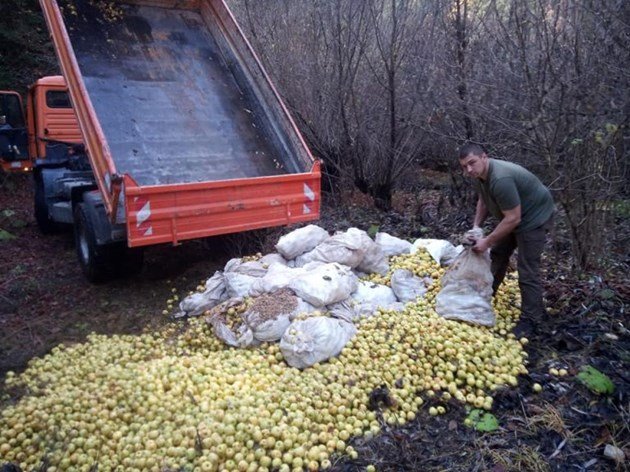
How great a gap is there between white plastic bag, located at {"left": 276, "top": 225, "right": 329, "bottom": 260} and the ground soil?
113 cm

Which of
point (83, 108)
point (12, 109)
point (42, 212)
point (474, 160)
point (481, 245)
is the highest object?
point (83, 108)

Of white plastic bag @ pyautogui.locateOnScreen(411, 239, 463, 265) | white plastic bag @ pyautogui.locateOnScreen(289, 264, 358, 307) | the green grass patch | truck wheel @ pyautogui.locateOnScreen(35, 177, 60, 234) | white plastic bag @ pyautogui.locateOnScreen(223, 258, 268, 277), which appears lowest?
truck wheel @ pyautogui.locateOnScreen(35, 177, 60, 234)

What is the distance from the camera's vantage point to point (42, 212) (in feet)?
28.2

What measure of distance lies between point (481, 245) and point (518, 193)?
21.0 inches

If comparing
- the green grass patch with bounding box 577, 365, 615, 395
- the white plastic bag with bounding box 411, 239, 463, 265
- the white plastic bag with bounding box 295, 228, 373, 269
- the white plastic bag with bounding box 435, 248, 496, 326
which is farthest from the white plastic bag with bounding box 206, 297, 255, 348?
the green grass patch with bounding box 577, 365, 615, 395

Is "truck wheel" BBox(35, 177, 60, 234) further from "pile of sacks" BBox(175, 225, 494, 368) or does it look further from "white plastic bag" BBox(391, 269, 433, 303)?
"white plastic bag" BBox(391, 269, 433, 303)

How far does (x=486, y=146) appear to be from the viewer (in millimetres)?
6934

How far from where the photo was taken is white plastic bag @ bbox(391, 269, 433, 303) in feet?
16.5

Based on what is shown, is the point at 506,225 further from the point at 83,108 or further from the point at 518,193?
the point at 83,108

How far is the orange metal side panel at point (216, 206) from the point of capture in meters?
4.93

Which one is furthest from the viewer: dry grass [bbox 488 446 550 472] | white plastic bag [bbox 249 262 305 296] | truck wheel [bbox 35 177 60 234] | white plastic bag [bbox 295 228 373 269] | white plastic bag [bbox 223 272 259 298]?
truck wheel [bbox 35 177 60 234]

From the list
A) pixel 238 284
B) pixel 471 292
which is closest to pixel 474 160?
pixel 471 292

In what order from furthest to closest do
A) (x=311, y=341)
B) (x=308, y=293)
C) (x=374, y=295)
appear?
1. (x=374, y=295)
2. (x=308, y=293)
3. (x=311, y=341)

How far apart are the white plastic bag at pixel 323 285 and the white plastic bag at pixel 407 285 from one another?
1.64 feet
